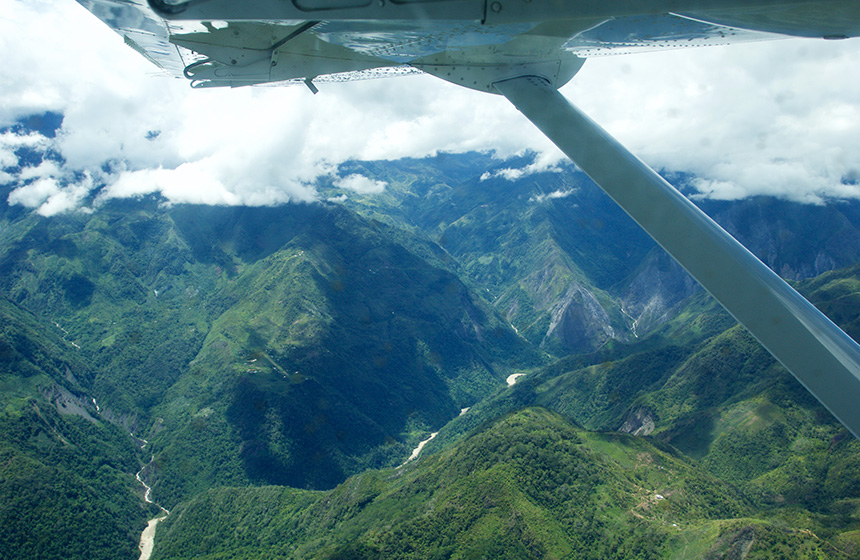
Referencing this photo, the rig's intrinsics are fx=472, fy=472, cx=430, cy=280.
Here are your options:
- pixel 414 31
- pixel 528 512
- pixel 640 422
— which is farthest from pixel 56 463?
pixel 414 31

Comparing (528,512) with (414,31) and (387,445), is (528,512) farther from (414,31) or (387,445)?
(387,445)

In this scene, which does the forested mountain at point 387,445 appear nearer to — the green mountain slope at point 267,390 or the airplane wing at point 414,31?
the green mountain slope at point 267,390

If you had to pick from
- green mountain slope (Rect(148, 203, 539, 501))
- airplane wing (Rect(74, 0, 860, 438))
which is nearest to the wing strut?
airplane wing (Rect(74, 0, 860, 438))

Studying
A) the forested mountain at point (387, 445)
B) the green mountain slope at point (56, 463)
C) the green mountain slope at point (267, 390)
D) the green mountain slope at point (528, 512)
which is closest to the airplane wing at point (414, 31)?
the green mountain slope at point (528, 512)

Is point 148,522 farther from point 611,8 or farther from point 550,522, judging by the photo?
point 611,8

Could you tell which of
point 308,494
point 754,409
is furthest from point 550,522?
point 754,409
